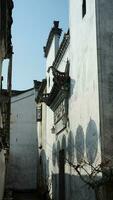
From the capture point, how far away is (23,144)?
87.9 ft

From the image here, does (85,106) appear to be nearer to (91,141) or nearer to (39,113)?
(91,141)

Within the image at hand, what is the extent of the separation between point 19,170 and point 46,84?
725cm

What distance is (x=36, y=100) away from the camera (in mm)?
27094

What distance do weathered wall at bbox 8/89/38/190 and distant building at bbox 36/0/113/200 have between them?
825cm

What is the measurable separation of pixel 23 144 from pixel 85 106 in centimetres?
1548

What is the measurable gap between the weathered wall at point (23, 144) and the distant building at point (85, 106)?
325 inches

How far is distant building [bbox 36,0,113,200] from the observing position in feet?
33.7

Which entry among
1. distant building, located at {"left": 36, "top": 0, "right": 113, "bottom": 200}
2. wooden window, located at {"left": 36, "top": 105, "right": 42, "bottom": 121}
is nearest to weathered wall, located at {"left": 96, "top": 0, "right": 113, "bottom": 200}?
distant building, located at {"left": 36, "top": 0, "right": 113, "bottom": 200}

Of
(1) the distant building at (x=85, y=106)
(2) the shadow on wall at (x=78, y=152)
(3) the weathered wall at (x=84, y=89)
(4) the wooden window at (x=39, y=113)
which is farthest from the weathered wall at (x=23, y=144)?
(3) the weathered wall at (x=84, y=89)

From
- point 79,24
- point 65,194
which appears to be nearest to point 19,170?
point 65,194

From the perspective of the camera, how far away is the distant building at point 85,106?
10266mm

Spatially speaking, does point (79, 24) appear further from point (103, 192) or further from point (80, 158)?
point (103, 192)

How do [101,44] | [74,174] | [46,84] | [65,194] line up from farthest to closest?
[46,84] → [65,194] → [74,174] → [101,44]

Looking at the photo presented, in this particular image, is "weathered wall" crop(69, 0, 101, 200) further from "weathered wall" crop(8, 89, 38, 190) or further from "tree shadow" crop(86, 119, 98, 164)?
"weathered wall" crop(8, 89, 38, 190)
